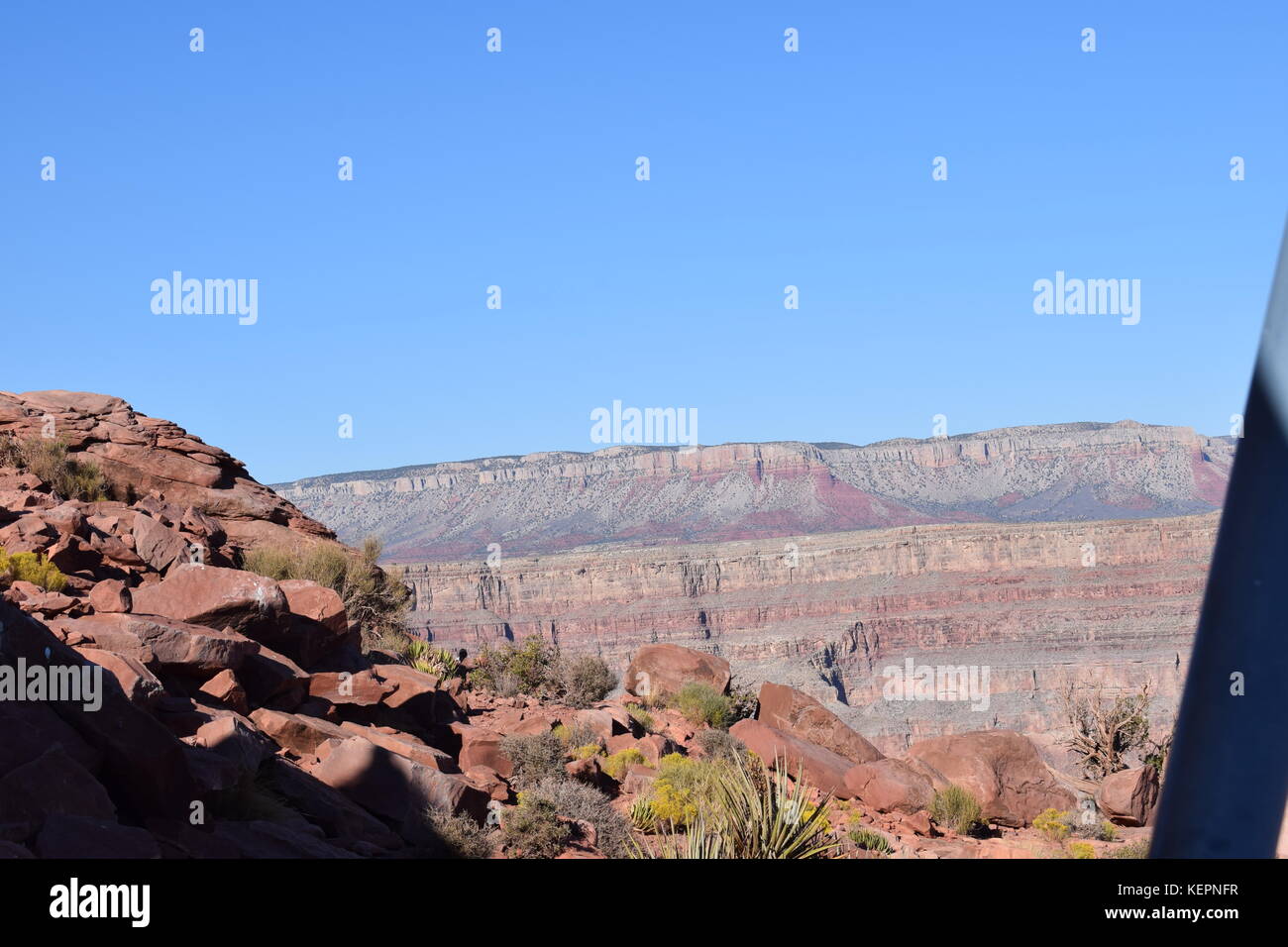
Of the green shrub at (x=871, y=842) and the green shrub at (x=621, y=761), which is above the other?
the green shrub at (x=621, y=761)

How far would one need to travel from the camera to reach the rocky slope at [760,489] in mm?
134750

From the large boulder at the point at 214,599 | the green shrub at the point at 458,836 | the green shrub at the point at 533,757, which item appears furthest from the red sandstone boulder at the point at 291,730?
the green shrub at the point at 533,757

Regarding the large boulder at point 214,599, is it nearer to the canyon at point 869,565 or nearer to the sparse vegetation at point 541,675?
the sparse vegetation at point 541,675

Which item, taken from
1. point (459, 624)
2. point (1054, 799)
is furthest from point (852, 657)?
point (1054, 799)

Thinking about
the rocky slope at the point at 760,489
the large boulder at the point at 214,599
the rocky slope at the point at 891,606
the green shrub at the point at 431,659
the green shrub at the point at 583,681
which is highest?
the rocky slope at the point at 760,489

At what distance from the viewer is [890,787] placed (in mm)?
14953

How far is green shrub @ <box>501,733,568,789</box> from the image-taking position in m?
12.3

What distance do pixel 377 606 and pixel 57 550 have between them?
22.8ft

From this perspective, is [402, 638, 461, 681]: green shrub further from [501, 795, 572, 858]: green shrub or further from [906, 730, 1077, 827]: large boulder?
[906, 730, 1077, 827]: large boulder

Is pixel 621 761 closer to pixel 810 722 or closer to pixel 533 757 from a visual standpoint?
pixel 533 757

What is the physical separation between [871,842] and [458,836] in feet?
18.2

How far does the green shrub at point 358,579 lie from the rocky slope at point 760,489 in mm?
112905

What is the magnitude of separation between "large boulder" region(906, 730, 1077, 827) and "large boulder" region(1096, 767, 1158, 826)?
0.54m
